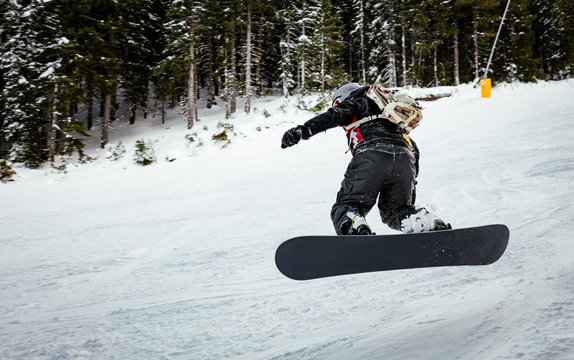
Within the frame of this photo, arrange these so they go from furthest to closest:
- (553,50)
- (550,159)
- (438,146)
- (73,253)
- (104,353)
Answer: (553,50) → (438,146) → (550,159) → (73,253) → (104,353)

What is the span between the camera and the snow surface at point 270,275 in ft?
5.75

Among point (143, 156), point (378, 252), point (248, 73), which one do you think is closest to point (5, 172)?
point (143, 156)

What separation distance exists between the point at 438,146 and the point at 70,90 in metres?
14.1

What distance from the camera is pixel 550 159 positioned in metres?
5.07

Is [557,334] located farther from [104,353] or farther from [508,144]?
[508,144]

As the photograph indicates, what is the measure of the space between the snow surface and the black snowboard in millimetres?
277

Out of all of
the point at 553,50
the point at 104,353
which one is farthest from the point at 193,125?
the point at 553,50

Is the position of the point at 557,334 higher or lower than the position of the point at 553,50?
lower

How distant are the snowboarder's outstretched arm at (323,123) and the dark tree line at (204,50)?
1386cm

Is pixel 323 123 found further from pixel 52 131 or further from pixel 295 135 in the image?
pixel 52 131

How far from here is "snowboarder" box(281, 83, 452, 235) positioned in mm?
2171

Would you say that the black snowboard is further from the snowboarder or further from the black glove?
the black glove

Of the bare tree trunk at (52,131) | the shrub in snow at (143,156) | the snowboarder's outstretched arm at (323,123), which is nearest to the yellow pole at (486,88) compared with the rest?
the snowboarder's outstretched arm at (323,123)

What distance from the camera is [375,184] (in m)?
2.20
